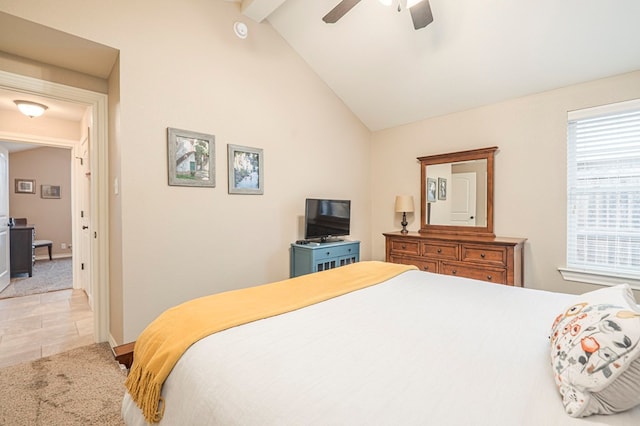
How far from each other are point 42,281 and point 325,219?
4567mm

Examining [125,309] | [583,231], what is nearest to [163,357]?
[125,309]

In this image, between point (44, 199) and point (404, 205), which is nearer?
point (404, 205)

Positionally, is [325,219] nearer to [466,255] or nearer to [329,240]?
[329,240]

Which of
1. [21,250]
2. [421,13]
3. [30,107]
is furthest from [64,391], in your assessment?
[21,250]

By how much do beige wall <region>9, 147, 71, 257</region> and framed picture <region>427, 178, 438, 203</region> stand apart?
7.90 metres

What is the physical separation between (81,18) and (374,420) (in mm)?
2928

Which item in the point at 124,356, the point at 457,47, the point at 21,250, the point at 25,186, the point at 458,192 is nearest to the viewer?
the point at 124,356

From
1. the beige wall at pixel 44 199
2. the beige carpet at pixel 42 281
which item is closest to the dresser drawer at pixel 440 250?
the beige carpet at pixel 42 281

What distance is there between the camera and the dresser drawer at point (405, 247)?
3482 mm

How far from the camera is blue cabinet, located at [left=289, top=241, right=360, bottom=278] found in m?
3.19

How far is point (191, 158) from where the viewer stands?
2.56 m

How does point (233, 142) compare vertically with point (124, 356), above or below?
above

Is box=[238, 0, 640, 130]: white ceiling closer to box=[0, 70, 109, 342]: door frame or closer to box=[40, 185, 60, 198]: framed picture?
box=[0, 70, 109, 342]: door frame

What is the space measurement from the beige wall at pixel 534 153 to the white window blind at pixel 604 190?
0.29ft
